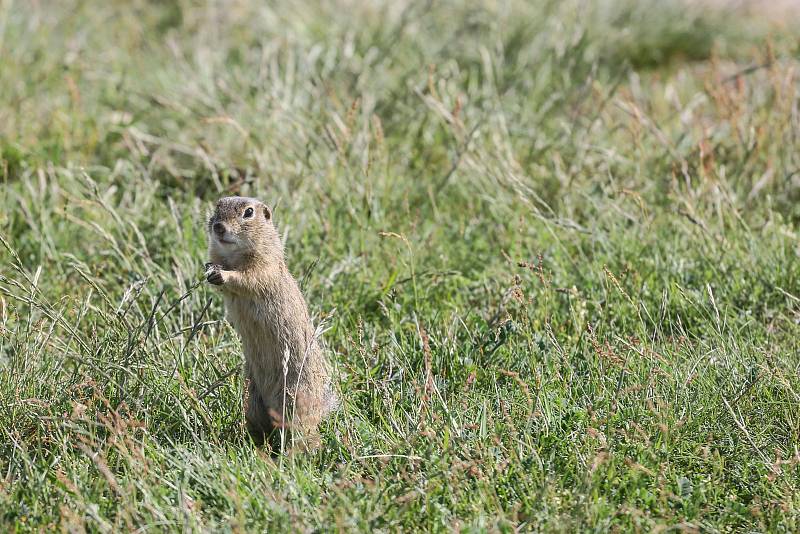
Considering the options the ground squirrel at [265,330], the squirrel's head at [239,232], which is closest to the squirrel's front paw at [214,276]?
the ground squirrel at [265,330]

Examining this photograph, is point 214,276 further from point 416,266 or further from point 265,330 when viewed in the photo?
point 416,266

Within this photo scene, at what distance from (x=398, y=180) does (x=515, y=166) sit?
630mm

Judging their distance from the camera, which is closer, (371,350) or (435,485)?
(435,485)

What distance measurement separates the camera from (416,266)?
4590 millimetres

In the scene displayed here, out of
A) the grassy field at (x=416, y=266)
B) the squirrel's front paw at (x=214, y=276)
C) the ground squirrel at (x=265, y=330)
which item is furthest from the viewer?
the ground squirrel at (x=265, y=330)

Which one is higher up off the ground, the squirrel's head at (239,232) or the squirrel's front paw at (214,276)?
the squirrel's head at (239,232)

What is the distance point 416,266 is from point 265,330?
1205mm

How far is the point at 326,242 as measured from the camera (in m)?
4.77

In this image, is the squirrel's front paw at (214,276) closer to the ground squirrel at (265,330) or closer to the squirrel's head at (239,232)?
the ground squirrel at (265,330)

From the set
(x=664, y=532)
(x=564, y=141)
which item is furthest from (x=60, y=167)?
(x=664, y=532)

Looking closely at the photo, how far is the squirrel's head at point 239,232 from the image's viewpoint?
357 cm

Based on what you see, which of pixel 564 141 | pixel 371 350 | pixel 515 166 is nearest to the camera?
pixel 371 350

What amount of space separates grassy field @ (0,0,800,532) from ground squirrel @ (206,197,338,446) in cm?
11

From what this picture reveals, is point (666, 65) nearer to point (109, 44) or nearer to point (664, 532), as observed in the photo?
point (109, 44)
